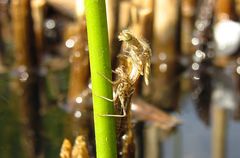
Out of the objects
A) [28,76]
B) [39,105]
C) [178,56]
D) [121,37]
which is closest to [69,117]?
[39,105]

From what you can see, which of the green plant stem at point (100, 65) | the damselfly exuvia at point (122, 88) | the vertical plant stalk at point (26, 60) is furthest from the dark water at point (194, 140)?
the green plant stem at point (100, 65)

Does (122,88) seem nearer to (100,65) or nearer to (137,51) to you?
(137,51)

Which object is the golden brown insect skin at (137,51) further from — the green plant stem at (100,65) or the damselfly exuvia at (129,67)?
the green plant stem at (100,65)

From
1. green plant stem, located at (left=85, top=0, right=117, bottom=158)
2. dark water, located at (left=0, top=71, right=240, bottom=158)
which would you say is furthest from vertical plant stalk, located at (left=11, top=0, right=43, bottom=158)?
green plant stem, located at (left=85, top=0, right=117, bottom=158)

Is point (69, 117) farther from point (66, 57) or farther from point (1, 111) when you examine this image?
point (66, 57)

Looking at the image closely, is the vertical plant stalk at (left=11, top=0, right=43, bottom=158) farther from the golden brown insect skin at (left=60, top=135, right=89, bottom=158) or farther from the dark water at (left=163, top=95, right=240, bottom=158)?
the golden brown insect skin at (left=60, top=135, right=89, bottom=158)

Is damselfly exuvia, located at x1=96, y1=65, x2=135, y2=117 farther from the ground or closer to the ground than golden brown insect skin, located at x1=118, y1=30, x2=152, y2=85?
closer to the ground

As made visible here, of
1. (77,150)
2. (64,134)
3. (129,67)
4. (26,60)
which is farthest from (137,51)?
(26,60)
